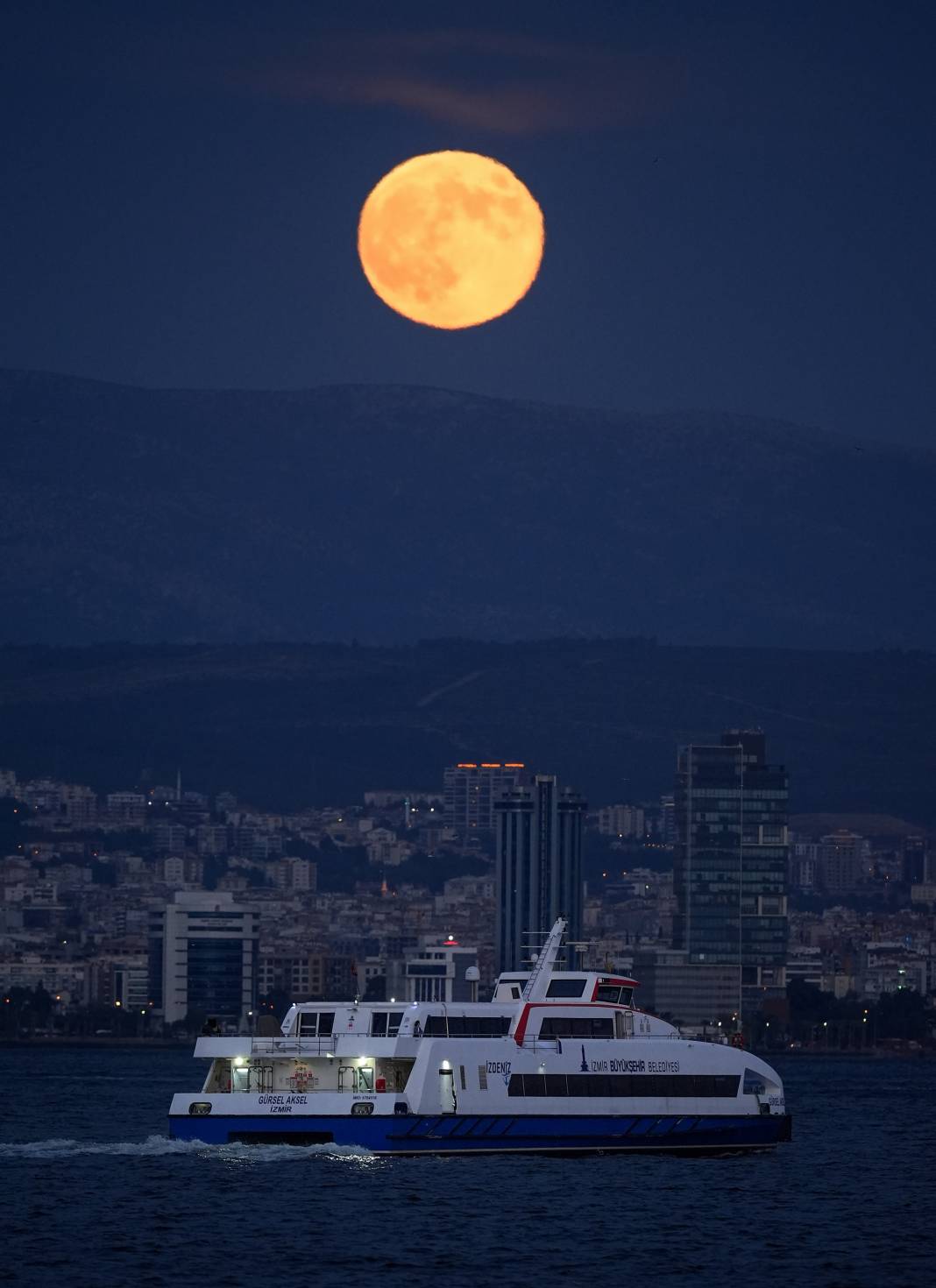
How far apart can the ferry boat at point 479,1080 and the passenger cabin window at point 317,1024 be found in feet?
0.10

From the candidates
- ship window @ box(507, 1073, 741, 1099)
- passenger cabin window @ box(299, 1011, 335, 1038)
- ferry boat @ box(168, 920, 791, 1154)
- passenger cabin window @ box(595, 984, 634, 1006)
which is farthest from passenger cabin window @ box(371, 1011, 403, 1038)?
passenger cabin window @ box(595, 984, 634, 1006)

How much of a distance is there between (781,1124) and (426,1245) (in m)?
17.1

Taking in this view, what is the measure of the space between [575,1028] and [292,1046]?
6.79 meters

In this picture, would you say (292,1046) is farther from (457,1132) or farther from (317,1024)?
(457,1132)

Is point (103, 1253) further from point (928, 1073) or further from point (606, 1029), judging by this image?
point (928, 1073)

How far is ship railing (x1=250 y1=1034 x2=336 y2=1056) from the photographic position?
7006 cm

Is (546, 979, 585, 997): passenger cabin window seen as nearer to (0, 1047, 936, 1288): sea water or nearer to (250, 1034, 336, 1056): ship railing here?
(0, 1047, 936, 1288): sea water

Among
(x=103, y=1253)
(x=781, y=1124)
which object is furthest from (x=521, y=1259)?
(x=781, y=1124)

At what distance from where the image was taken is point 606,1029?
71.2 metres

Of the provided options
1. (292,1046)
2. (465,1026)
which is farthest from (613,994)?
(292,1046)

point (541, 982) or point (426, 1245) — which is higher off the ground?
point (541, 982)

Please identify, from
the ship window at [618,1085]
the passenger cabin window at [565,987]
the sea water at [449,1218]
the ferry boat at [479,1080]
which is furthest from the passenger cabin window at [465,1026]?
the sea water at [449,1218]

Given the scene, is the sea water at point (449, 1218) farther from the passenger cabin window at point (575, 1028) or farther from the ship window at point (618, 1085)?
the passenger cabin window at point (575, 1028)

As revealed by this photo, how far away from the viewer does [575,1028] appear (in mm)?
70938
